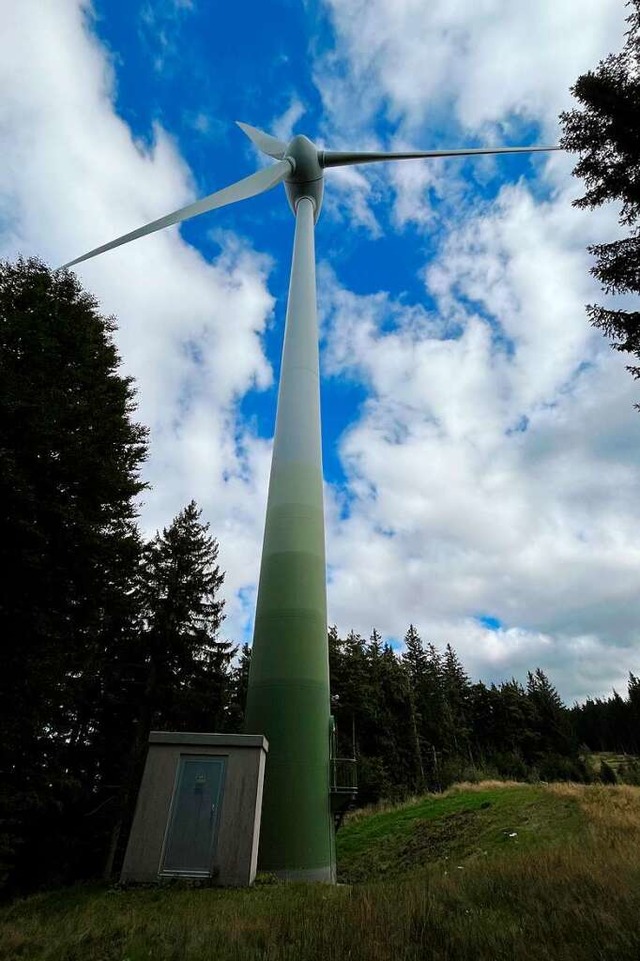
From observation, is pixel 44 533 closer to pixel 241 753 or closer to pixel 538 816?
pixel 241 753

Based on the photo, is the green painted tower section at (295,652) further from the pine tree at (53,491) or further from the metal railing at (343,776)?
the pine tree at (53,491)

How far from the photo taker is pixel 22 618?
1306 centimetres

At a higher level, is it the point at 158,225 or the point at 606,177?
the point at 158,225

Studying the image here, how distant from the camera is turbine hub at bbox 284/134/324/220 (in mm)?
24594

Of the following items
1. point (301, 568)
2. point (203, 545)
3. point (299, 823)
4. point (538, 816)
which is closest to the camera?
point (299, 823)

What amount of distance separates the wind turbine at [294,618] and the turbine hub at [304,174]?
394 cm

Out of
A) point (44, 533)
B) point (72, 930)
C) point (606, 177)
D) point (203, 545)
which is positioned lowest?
point (72, 930)

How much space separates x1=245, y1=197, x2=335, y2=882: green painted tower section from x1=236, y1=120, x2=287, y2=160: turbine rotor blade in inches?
563

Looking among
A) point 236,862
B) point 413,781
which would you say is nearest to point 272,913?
point 236,862

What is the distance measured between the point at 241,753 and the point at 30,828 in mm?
20555

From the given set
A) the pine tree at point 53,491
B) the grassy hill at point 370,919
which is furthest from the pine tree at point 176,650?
the grassy hill at point 370,919

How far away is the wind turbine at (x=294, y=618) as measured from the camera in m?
12.1

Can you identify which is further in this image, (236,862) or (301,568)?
(301,568)

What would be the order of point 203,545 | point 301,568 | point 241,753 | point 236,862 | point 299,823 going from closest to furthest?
point 236,862
point 241,753
point 299,823
point 301,568
point 203,545
